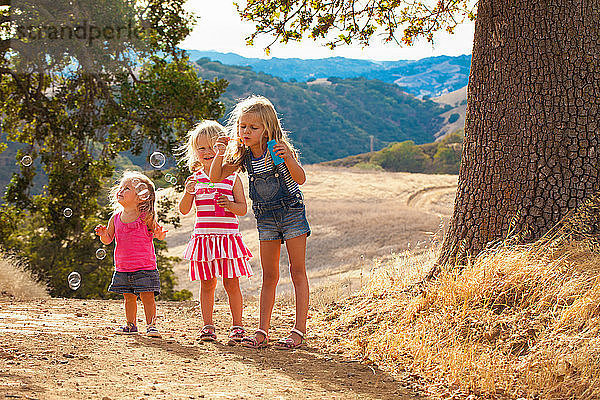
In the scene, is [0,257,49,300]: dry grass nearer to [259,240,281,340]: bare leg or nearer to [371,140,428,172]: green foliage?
[259,240,281,340]: bare leg

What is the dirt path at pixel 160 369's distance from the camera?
328 cm

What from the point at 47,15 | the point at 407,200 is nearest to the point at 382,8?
the point at 47,15

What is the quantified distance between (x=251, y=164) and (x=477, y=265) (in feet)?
6.47

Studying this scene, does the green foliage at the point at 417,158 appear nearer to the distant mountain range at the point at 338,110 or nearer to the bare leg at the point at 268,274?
the distant mountain range at the point at 338,110

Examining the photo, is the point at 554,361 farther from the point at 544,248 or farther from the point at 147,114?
the point at 147,114

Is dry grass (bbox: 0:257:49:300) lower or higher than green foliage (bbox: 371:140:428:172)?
higher

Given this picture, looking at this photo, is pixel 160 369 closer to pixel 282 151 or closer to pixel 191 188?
pixel 191 188

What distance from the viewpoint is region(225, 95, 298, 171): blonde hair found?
4590 mm

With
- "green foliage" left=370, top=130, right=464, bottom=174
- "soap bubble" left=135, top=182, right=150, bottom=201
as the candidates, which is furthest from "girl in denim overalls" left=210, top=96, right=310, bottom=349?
"green foliage" left=370, top=130, right=464, bottom=174

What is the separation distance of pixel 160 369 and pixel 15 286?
617cm

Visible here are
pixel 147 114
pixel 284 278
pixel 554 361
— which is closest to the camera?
pixel 554 361

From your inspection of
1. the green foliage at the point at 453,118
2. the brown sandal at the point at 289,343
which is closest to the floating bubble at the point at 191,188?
the brown sandal at the point at 289,343

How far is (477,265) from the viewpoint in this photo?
16.0 ft

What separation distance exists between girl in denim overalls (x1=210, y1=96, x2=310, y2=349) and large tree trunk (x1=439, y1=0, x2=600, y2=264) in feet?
5.31
